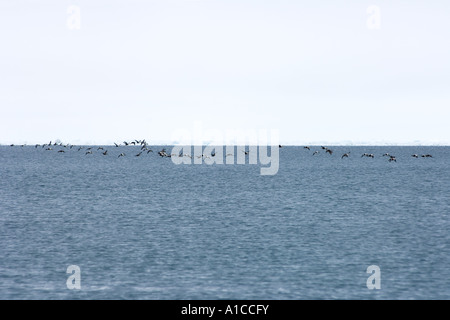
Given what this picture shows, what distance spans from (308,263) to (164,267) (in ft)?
29.1

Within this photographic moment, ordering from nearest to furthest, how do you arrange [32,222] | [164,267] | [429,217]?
1. [164,267]
2. [32,222]
3. [429,217]

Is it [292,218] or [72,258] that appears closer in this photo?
[72,258]

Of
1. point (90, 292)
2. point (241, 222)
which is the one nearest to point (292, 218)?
point (241, 222)

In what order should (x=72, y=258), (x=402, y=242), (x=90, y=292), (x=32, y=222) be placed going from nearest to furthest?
(x=90, y=292) → (x=72, y=258) → (x=402, y=242) → (x=32, y=222)

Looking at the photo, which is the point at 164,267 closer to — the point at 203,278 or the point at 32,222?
the point at 203,278

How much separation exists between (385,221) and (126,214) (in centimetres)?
2623

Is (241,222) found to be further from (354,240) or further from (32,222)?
(32,222)

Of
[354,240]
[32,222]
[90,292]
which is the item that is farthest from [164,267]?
[32,222]

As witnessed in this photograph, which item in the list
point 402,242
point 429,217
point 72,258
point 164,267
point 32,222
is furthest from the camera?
point 429,217

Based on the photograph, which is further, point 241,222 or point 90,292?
point 241,222

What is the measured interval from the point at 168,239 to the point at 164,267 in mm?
9096

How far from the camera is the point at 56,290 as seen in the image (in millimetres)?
28594

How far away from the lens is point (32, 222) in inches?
2016

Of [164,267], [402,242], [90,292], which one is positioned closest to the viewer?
[90,292]
